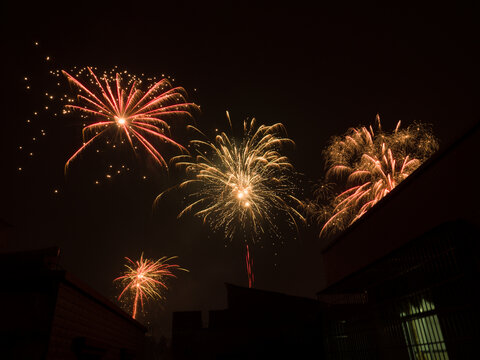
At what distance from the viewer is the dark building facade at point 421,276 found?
A: 19.0ft

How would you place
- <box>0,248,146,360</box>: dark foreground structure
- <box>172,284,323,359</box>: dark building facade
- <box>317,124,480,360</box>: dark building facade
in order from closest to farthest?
<box>317,124,480,360</box>: dark building facade < <box>0,248,146,360</box>: dark foreground structure < <box>172,284,323,359</box>: dark building facade

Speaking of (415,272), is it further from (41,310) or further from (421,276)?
(41,310)

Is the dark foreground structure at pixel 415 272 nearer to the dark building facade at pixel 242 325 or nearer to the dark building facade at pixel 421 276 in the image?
the dark building facade at pixel 421 276

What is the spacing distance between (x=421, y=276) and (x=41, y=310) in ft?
26.5

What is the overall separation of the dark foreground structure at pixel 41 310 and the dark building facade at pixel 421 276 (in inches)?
290

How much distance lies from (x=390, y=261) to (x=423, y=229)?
1289 mm

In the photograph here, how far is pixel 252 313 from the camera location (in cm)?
→ 1977

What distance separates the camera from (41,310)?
7.01 meters

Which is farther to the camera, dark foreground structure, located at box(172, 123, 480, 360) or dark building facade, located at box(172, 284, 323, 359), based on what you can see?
dark building facade, located at box(172, 284, 323, 359)

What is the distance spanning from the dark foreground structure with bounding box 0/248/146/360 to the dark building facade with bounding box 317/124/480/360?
290 inches

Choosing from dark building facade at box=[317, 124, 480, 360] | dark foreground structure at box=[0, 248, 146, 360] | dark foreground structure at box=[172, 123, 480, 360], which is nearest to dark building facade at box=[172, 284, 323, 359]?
dark foreground structure at box=[172, 123, 480, 360]

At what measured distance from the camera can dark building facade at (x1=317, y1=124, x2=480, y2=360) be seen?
5.78 m

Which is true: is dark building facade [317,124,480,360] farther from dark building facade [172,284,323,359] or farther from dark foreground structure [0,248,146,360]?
dark building facade [172,284,323,359]

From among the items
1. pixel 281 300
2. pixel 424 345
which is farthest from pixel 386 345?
pixel 281 300
